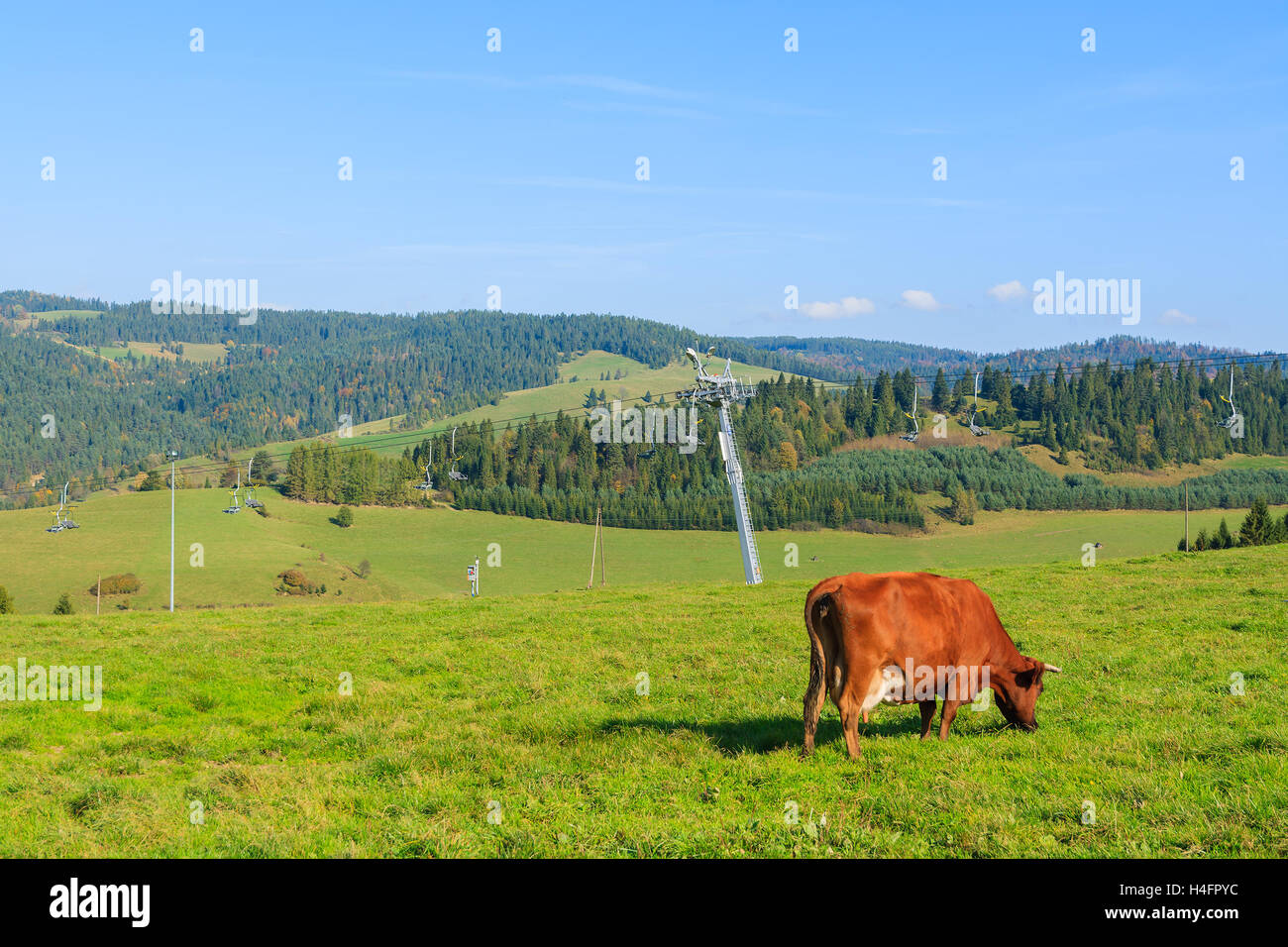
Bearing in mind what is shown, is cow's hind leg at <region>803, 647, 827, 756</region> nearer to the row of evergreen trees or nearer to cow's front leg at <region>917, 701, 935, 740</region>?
cow's front leg at <region>917, 701, 935, 740</region>

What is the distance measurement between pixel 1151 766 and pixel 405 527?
126m

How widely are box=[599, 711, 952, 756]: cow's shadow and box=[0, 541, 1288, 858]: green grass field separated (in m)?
0.09

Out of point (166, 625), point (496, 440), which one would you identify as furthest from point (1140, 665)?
point (496, 440)

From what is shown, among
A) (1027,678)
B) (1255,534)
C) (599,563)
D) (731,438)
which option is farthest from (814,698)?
(599,563)

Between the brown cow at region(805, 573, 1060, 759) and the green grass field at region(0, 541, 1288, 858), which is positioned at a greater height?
the brown cow at region(805, 573, 1060, 759)

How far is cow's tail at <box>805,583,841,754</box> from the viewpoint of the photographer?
12078mm

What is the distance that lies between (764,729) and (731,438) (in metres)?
39.1

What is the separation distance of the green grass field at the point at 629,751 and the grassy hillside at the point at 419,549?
66.9 m

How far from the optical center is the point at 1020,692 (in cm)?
1334

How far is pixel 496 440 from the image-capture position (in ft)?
543

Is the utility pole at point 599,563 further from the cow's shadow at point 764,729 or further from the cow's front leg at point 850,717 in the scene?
the cow's front leg at point 850,717

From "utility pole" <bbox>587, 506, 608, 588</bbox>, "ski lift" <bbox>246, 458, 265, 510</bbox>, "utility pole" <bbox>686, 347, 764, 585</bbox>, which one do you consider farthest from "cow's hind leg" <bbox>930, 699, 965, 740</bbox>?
"ski lift" <bbox>246, 458, 265, 510</bbox>
